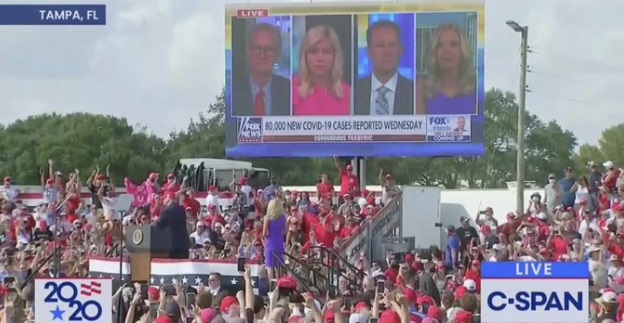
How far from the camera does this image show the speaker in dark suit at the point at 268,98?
1358 inches

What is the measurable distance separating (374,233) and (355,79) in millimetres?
7298

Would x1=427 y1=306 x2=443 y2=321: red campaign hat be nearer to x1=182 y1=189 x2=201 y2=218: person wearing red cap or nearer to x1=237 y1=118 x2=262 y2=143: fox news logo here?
x1=182 y1=189 x2=201 y2=218: person wearing red cap

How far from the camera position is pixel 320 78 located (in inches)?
1355

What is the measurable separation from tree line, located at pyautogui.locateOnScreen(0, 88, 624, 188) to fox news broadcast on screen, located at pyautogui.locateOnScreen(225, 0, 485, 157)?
41474mm

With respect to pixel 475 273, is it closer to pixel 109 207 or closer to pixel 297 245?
pixel 297 245

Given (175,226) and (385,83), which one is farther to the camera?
(385,83)

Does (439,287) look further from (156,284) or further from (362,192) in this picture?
(362,192)

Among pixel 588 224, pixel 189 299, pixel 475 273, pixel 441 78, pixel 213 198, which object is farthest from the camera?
pixel 441 78

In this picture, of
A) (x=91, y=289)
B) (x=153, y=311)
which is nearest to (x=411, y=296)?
(x=153, y=311)

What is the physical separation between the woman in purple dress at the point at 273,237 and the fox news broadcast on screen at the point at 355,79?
44.5ft

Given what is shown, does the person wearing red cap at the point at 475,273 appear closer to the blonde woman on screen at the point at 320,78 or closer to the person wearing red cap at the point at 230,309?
the person wearing red cap at the point at 230,309

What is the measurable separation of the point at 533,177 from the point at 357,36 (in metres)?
50.7

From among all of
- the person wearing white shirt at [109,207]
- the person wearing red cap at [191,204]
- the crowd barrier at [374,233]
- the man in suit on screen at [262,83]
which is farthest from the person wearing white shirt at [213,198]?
the man in suit on screen at [262,83]

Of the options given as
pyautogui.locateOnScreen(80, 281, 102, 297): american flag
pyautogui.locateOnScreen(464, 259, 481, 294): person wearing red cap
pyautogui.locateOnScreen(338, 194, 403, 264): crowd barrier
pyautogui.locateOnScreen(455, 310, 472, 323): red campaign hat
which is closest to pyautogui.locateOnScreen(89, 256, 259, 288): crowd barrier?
pyautogui.locateOnScreen(464, 259, 481, 294): person wearing red cap
